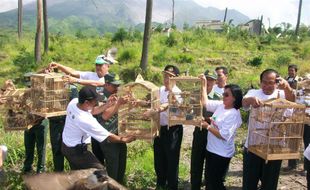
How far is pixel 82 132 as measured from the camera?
512 cm

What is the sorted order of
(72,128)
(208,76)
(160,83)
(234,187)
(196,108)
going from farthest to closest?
(160,83) → (234,187) → (208,76) → (196,108) → (72,128)

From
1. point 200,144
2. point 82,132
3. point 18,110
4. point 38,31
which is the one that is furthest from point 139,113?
point 38,31

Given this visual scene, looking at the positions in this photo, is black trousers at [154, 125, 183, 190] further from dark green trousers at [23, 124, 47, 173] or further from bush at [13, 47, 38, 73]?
bush at [13, 47, 38, 73]

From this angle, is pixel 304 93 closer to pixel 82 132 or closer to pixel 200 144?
pixel 200 144

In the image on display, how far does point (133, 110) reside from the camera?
5.70 m

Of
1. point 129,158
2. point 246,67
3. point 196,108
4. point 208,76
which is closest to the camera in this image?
point 196,108


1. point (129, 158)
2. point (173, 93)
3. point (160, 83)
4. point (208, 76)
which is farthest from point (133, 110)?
point (160, 83)

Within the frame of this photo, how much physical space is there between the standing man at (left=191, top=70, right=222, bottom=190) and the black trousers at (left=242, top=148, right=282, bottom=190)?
842mm

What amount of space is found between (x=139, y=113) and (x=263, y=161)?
1852mm

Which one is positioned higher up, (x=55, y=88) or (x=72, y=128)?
(x=55, y=88)

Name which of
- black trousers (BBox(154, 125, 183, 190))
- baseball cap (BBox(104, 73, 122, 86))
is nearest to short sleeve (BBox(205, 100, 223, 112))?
black trousers (BBox(154, 125, 183, 190))

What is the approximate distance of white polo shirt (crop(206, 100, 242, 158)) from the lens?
16.7 feet

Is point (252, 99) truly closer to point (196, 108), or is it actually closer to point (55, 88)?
point (196, 108)

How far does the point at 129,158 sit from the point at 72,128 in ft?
9.59
